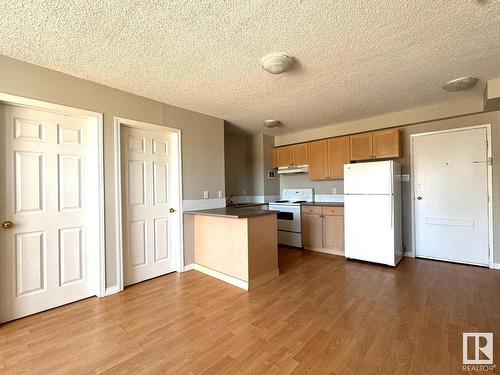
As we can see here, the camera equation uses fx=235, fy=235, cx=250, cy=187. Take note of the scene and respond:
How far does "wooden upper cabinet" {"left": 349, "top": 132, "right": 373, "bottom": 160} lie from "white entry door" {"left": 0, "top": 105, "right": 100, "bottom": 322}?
12.7 ft

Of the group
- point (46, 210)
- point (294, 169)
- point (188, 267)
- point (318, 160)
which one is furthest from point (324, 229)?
point (46, 210)

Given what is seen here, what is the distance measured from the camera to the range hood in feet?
16.0

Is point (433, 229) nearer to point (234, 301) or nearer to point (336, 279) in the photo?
point (336, 279)

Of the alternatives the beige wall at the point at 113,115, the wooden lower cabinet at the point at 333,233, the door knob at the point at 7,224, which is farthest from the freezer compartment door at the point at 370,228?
the door knob at the point at 7,224

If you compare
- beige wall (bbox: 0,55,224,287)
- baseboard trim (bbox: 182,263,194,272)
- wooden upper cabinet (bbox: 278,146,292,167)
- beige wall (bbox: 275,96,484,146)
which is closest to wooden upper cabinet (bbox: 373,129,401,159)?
beige wall (bbox: 275,96,484,146)

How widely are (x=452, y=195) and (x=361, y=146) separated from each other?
4.88 feet

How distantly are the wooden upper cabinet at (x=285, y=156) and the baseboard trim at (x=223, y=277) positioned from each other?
2804mm

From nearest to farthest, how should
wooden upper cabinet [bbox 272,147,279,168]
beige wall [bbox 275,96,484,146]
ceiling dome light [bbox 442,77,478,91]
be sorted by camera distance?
1. ceiling dome light [bbox 442,77,478,91]
2. beige wall [bbox 275,96,484,146]
3. wooden upper cabinet [bbox 272,147,279,168]

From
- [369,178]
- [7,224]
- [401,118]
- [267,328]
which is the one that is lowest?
[267,328]

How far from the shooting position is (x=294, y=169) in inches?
198

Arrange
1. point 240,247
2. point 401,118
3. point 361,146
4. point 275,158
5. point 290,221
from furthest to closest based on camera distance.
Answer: point 275,158 < point 290,221 < point 361,146 < point 401,118 < point 240,247

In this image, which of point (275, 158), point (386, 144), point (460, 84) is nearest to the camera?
point (460, 84)

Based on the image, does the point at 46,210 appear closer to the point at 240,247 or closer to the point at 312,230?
A: the point at 240,247

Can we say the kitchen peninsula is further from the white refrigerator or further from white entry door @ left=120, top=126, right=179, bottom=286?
the white refrigerator
